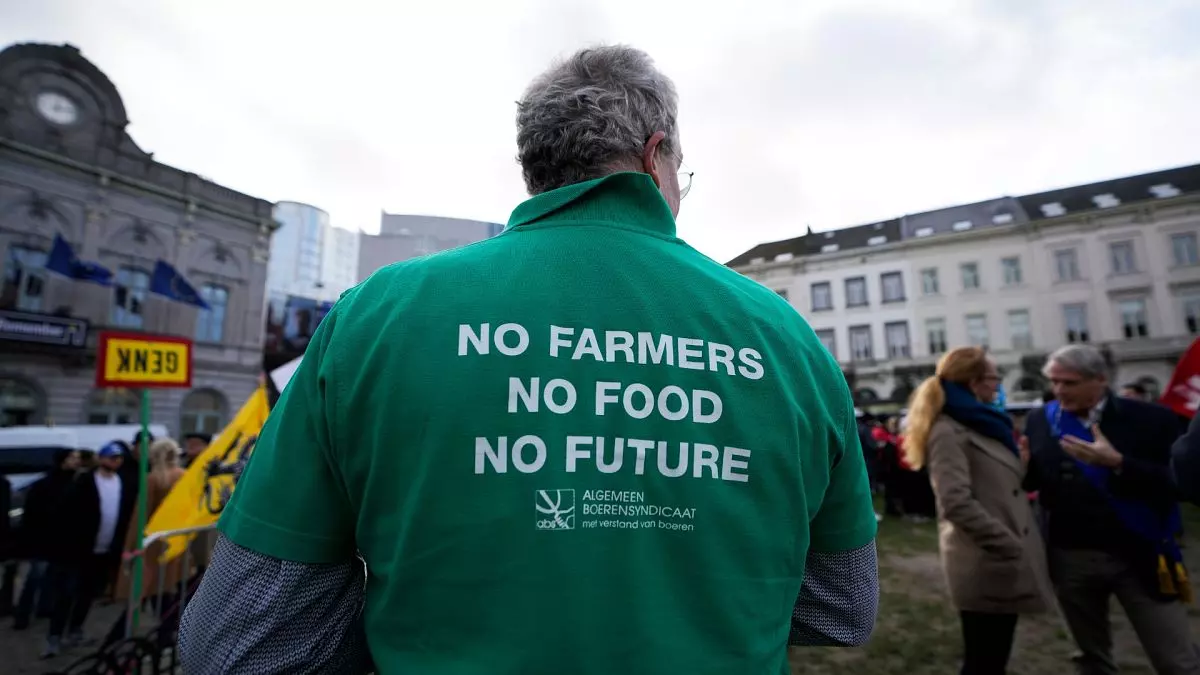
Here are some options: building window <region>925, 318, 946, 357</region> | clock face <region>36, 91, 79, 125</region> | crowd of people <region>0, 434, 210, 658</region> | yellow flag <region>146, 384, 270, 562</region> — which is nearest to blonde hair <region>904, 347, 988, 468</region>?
yellow flag <region>146, 384, 270, 562</region>

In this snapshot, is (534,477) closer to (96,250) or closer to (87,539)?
(87,539)

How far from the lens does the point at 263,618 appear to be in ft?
3.05

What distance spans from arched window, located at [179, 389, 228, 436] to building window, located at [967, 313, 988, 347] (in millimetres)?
34459

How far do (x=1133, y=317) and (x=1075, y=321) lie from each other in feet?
7.31

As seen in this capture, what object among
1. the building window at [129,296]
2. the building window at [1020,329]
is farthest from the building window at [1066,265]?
the building window at [129,296]

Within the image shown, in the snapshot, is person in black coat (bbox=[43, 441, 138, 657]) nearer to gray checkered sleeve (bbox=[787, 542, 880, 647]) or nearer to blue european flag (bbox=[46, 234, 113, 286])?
gray checkered sleeve (bbox=[787, 542, 880, 647])

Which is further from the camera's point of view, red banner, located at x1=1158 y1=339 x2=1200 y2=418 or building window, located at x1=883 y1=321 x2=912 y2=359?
building window, located at x1=883 y1=321 x2=912 y2=359

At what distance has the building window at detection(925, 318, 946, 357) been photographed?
32772mm

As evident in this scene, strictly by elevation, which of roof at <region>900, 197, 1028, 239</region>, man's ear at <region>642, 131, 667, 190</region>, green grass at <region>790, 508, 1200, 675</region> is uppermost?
roof at <region>900, 197, 1028, 239</region>

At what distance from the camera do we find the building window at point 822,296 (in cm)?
3581

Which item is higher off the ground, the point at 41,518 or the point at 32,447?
the point at 32,447

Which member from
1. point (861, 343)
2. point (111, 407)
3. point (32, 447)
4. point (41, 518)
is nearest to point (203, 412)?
point (111, 407)

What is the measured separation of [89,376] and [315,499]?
24725 millimetres

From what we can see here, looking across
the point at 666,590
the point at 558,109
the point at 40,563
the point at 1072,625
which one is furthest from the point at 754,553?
the point at 40,563
